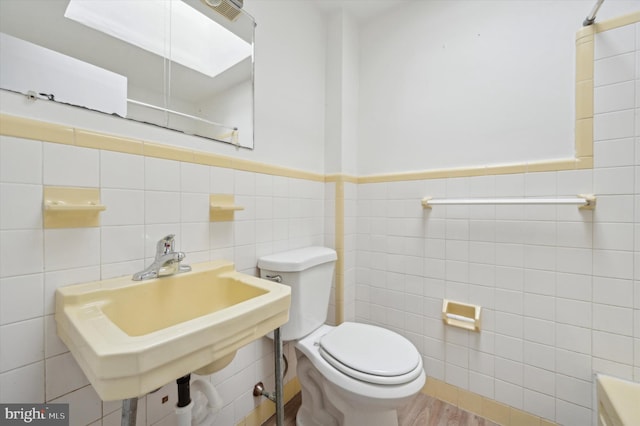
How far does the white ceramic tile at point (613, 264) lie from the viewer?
102cm

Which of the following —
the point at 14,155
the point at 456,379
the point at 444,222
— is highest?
the point at 14,155

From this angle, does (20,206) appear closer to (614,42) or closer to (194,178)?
(194,178)

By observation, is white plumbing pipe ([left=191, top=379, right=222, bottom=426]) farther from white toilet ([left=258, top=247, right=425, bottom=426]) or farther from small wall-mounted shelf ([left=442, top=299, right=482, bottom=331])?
small wall-mounted shelf ([left=442, top=299, right=482, bottom=331])

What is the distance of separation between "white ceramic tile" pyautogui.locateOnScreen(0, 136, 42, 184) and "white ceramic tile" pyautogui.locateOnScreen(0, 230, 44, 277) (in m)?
0.14

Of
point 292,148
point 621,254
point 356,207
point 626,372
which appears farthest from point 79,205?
point 626,372

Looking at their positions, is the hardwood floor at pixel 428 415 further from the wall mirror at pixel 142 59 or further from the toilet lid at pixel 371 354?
the wall mirror at pixel 142 59

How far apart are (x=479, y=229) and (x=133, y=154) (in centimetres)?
157

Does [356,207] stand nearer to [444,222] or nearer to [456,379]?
[444,222]

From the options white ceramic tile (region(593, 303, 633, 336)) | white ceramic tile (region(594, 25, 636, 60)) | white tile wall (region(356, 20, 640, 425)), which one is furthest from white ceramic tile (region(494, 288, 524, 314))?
white ceramic tile (region(594, 25, 636, 60))

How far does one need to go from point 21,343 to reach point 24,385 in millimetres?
113

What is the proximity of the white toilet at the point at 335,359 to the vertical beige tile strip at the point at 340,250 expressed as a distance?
→ 22cm

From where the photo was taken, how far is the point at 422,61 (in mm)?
1520

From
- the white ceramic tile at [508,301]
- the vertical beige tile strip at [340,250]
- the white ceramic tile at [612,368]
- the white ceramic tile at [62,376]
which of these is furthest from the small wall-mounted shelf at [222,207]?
the white ceramic tile at [612,368]

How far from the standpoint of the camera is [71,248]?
2.43 feet
